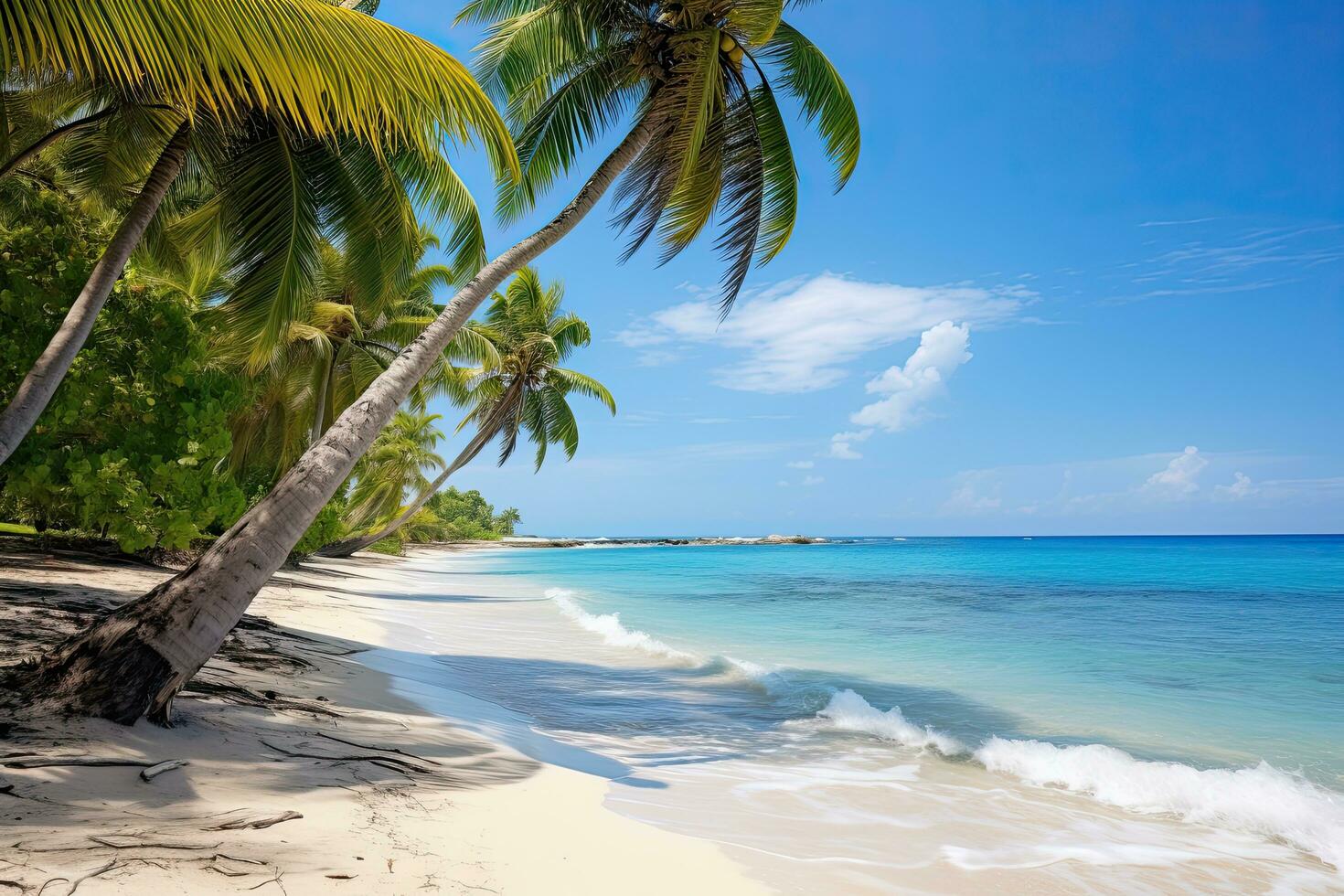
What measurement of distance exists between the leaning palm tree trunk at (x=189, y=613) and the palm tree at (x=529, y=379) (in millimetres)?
19467

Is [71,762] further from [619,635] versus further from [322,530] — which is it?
[322,530]

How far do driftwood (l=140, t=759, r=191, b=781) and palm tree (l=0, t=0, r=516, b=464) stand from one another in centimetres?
312

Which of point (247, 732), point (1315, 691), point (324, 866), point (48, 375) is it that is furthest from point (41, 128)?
point (1315, 691)

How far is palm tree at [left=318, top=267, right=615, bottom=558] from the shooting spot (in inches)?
952

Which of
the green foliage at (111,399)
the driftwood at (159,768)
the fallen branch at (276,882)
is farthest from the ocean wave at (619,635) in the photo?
the fallen branch at (276,882)

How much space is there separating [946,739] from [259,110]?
30.2ft

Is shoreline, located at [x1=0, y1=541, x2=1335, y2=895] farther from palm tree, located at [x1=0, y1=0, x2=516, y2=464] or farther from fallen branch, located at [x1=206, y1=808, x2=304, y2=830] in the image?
palm tree, located at [x1=0, y1=0, x2=516, y2=464]

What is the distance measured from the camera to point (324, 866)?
8.60ft

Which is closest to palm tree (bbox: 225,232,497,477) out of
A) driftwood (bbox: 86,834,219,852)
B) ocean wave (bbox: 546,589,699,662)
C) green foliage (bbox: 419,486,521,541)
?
ocean wave (bbox: 546,589,699,662)

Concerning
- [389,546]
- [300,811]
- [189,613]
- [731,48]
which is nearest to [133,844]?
[300,811]

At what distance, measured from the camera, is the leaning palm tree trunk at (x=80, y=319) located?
5957 mm

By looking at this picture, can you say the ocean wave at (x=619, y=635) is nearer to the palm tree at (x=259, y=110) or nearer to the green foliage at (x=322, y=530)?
the palm tree at (x=259, y=110)

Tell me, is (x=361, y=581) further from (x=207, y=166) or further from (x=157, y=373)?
(x=207, y=166)

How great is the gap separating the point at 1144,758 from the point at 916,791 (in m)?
2.54
